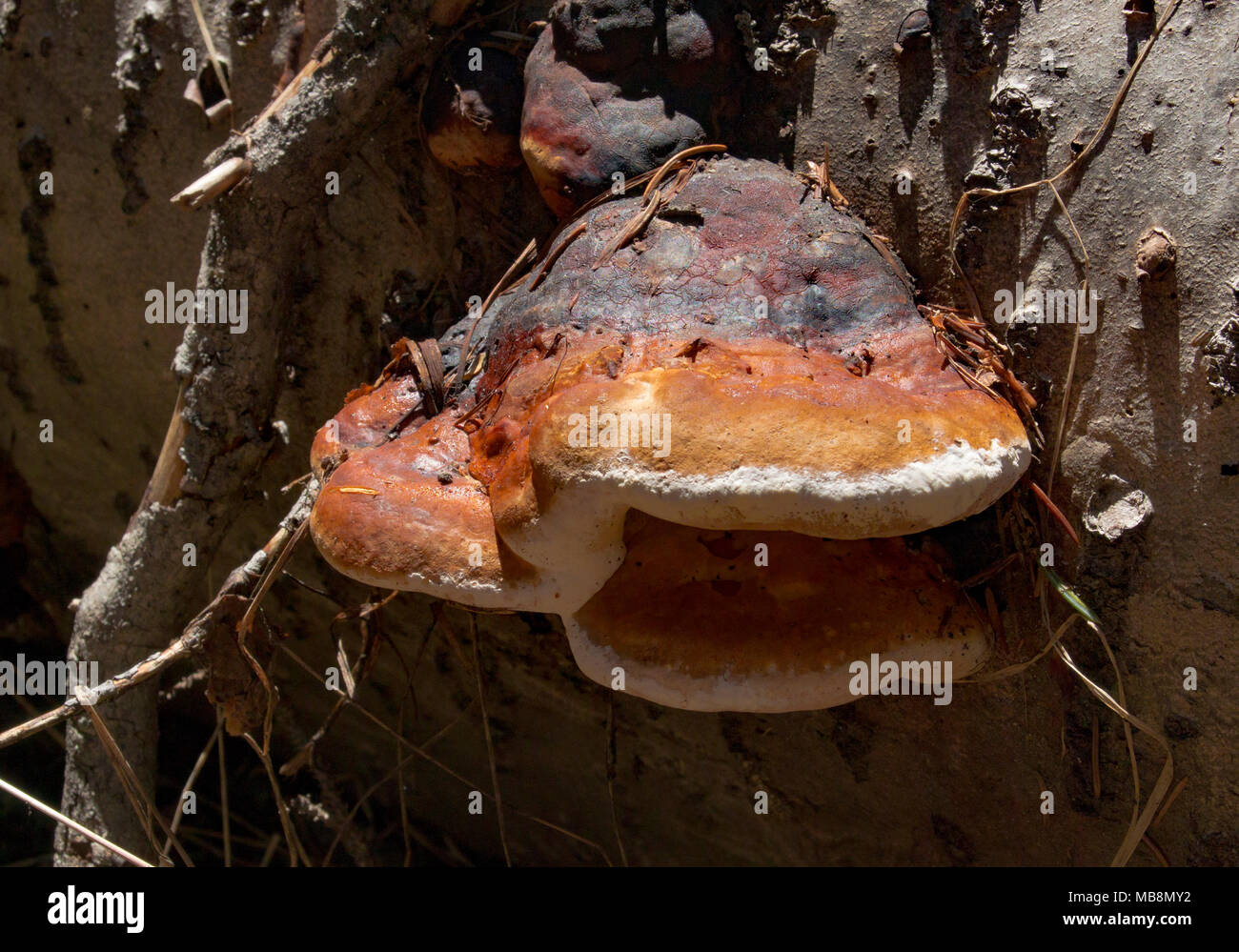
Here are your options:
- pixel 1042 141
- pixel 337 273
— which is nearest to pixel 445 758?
pixel 337 273

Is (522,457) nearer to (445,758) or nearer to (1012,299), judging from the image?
(1012,299)

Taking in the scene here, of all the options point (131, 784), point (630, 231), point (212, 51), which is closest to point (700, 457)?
point (630, 231)

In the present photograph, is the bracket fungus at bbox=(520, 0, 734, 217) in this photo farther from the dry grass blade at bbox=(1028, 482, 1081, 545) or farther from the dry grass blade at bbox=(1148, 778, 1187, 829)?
the dry grass blade at bbox=(1148, 778, 1187, 829)

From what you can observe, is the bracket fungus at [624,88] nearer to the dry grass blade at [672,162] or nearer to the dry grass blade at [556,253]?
the dry grass blade at [672,162]

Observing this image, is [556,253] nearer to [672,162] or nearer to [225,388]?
[672,162]

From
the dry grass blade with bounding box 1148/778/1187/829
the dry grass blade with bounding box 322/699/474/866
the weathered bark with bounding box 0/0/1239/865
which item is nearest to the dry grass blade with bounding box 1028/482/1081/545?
the weathered bark with bounding box 0/0/1239/865

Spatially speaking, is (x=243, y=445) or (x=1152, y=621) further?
(x=243, y=445)

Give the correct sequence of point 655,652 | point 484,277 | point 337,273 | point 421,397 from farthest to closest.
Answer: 1. point 337,273
2. point 484,277
3. point 421,397
4. point 655,652
